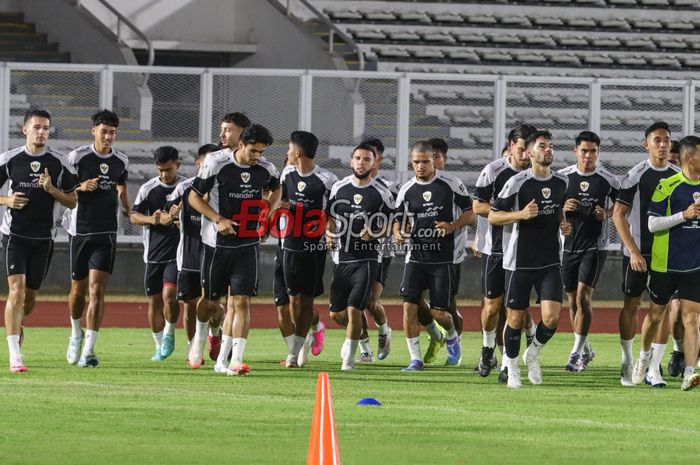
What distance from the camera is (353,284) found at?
47.6 feet

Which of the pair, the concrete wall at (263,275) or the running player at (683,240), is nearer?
the running player at (683,240)

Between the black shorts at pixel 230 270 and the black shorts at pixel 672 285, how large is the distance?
11.8ft

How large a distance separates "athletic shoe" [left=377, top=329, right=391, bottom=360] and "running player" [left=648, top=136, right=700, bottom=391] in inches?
152

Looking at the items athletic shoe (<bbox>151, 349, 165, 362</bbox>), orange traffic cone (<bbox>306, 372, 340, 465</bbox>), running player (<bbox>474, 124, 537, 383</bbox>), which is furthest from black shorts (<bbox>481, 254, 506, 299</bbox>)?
orange traffic cone (<bbox>306, 372, 340, 465</bbox>)

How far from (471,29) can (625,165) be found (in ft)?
25.0

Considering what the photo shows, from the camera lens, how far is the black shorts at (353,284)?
47.2 ft

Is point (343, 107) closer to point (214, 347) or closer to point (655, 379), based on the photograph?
point (214, 347)

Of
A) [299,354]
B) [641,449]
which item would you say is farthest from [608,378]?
[641,449]

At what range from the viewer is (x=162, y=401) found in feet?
37.2

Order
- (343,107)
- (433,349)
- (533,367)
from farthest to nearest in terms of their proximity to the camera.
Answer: (343,107) → (433,349) → (533,367)

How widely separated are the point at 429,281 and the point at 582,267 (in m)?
1.62

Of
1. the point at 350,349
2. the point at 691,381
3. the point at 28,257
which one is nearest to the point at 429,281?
the point at 350,349

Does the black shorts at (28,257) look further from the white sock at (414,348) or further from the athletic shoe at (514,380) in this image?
the athletic shoe at (514,380)

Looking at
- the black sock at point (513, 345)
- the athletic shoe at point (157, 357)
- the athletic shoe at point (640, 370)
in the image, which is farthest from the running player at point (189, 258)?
the athletic shoe at point (640, 370)
